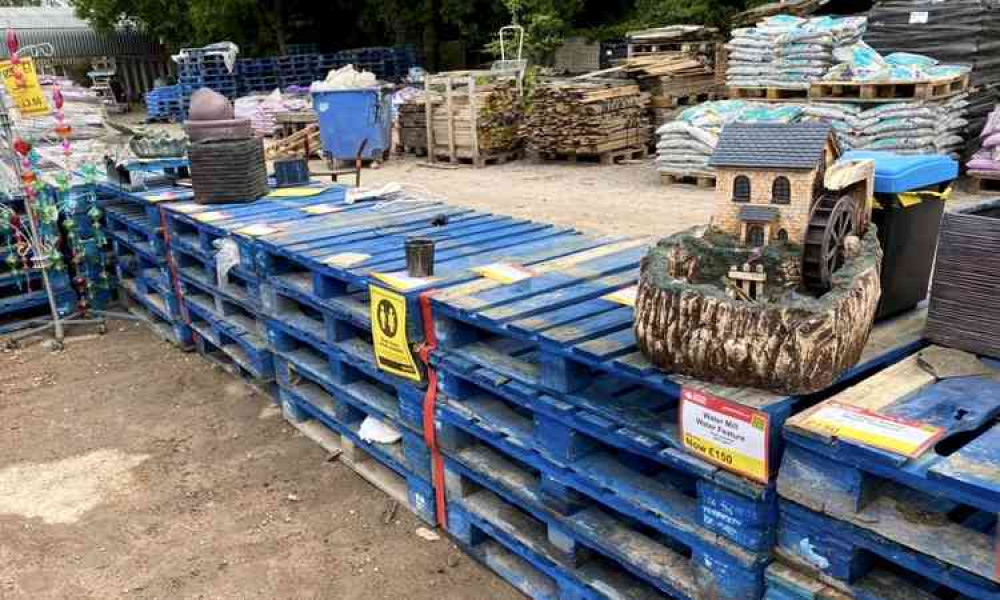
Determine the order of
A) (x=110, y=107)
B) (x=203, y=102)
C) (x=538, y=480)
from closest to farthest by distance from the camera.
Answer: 1. (x=538, y=480)
2. (x=203, y=102)
3. (x=110, y=107)

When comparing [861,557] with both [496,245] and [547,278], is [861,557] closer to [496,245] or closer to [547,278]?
[547,278]

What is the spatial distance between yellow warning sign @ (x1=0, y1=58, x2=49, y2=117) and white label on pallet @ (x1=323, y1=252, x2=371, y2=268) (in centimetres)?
350

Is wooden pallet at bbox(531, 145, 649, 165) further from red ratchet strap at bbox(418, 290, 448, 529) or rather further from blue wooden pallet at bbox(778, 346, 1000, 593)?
blue wooden pallet at bbox(778, 346, 1000, 593)

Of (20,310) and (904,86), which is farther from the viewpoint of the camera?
(904,86)

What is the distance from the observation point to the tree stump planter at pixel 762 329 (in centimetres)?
212

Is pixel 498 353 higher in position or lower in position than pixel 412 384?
higher

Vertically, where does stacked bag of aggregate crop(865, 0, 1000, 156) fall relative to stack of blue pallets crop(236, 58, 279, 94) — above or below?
above

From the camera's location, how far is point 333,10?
28578mm

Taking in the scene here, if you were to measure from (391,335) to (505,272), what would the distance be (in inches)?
22.2

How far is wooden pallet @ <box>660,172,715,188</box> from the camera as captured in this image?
1027 centimetres

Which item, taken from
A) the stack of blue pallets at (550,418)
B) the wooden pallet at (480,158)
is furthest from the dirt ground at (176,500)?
the wooden pallet at (480,158)

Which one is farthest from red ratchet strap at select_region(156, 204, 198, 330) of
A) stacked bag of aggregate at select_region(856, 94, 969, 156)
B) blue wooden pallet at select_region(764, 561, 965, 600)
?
stacked bag of aggregate at select_region(856, 94, 969, 156)

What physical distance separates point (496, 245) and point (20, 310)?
193 inches

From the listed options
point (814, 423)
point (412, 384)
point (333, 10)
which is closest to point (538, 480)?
point (412, 384)
